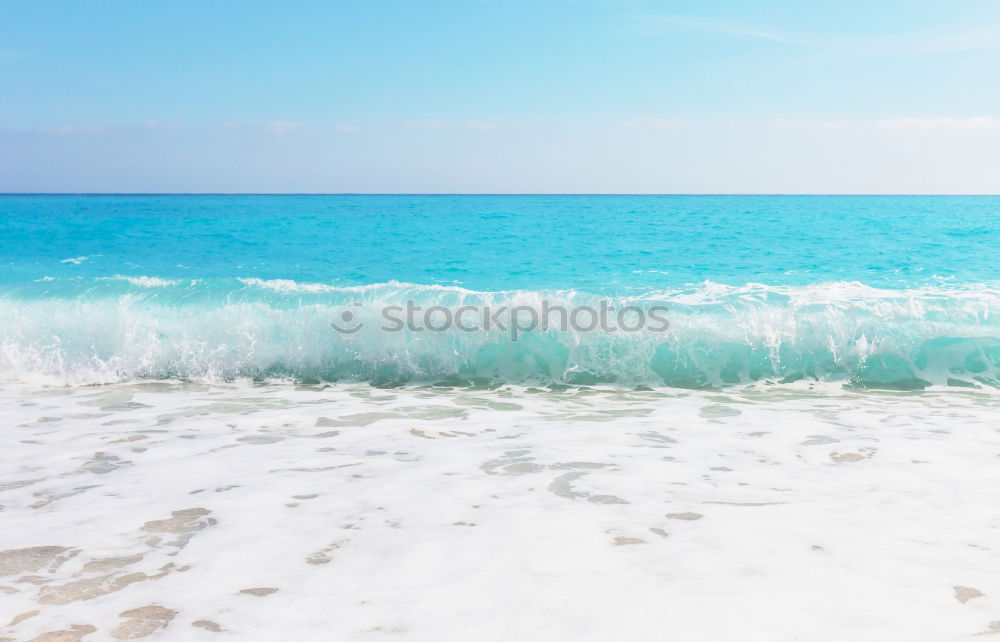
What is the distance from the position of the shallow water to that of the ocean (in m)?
0.02

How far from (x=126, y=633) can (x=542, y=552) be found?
1758 mm

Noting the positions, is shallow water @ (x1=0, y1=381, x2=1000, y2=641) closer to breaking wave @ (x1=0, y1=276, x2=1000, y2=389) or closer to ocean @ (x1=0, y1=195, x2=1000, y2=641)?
ocean @ (x1=0, y1=195, x2=1000, y2=641)

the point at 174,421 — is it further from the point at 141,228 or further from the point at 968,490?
the point at 141,228

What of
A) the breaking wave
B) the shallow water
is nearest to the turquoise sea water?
the breaking wave

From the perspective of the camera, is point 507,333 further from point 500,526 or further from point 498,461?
point 500,526

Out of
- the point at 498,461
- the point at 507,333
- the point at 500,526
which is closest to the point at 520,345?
the point at 507,333

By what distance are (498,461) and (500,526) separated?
1224mm

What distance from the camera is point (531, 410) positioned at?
677 centimetres

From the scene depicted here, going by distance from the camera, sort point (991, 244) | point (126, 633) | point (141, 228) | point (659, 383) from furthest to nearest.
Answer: point (141, 228), point (991, 244), point (659, 383), point (126, 633)

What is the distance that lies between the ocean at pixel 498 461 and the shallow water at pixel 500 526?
0.06 ft

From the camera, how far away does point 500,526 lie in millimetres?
3592

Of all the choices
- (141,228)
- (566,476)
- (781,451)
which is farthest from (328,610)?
(141,228)

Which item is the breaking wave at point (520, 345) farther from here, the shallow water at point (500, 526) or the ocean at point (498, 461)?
the shallow water at point (500, 526)

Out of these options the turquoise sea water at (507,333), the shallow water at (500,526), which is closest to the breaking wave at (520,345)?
the turquoise sea water at (507,333)
